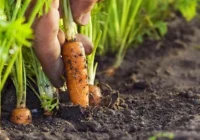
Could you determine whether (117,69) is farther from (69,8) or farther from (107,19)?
(69,8)

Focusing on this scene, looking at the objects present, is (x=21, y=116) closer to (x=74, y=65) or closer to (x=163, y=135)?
(x=74, y=65)

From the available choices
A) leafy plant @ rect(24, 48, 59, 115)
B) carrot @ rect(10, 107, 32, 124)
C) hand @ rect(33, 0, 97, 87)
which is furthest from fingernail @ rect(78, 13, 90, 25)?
carrot @ rect(10, 107, 32, 124)

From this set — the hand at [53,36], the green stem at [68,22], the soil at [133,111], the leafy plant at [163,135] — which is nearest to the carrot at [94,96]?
the soil at [133,111]

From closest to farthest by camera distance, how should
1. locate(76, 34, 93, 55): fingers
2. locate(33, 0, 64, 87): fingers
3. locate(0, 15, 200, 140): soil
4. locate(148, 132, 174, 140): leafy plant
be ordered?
locate(148, 132, 174, 140): leafy plant
locate(0, 15, 200, 140): soil
locate(33, 0, 64, 87): fingers
locate(76, 34, 93, 55): fingers

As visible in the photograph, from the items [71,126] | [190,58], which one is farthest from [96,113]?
[190,58]

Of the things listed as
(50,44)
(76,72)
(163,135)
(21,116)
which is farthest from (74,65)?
(163,135)

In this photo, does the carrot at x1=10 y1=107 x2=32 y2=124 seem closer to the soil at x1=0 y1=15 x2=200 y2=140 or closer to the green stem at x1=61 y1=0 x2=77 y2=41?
the soil at x1=0 y1=15 x2=200 y2=140
